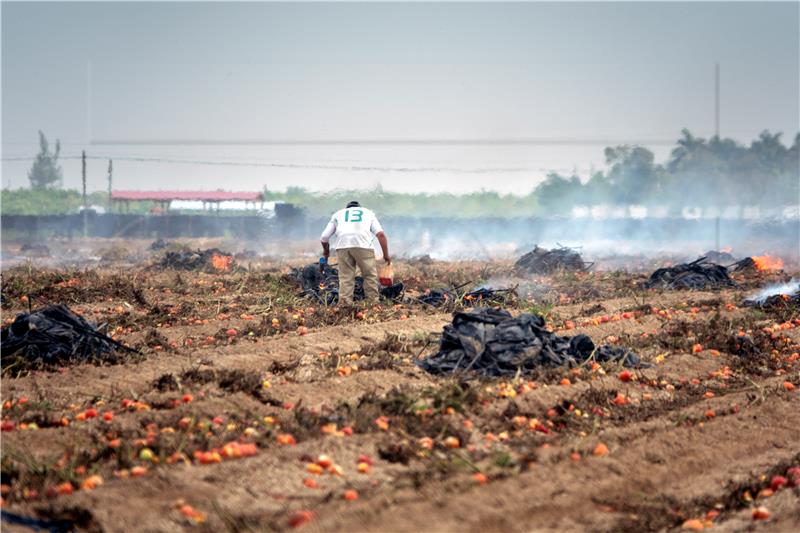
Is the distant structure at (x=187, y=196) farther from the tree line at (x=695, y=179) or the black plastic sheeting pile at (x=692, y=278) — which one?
the black plastic sheeting pile at (x=692, y=278)

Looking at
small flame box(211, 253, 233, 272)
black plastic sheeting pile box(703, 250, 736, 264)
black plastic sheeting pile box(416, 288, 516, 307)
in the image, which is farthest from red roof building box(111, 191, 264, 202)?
black plastic sheeting pile box(416, 288, 516, 307)

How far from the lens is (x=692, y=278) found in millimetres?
17125

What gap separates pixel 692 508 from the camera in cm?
551

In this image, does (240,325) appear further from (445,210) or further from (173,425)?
(445,210)

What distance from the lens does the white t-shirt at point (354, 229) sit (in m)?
13.1

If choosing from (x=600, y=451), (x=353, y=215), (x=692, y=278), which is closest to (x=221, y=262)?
(x=353, y=215)

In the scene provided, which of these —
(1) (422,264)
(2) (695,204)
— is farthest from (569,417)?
(2) (695,204)

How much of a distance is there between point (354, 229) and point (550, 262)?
31.2 feet

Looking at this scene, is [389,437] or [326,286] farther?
[326,286]

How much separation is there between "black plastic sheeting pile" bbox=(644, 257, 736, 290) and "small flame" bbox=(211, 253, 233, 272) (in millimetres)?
10638

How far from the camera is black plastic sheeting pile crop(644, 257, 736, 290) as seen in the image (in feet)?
55.8

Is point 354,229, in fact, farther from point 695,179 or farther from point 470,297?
point 695,179

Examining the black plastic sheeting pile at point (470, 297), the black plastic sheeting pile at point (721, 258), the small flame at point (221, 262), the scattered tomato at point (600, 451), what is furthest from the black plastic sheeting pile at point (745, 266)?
the scattered tomato at point (600, 451)

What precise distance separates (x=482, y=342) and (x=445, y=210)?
5334 cm
